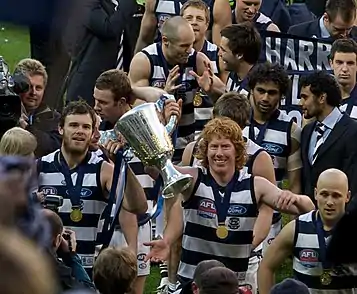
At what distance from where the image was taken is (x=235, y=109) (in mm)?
6273

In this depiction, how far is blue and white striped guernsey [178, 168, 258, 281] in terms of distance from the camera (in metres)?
5.74

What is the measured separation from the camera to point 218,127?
572 cm

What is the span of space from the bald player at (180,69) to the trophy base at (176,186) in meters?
1.96

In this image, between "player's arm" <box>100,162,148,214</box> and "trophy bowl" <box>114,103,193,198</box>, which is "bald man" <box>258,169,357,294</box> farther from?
"player's arm" <box>100,162,148,214</box>

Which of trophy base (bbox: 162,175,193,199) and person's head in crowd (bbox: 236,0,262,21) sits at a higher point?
person's head in crowd (bbox: 236,0,262,21)

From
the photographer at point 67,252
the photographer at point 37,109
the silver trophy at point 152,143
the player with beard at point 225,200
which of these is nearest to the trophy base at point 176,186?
the silver trophy at point 152,143

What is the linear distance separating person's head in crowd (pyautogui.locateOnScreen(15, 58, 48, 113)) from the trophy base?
161 centimetres

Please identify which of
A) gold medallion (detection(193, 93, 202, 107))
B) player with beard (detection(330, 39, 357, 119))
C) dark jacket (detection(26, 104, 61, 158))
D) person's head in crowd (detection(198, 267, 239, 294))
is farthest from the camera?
gold medallion (detection(193, 93, 202, 107))

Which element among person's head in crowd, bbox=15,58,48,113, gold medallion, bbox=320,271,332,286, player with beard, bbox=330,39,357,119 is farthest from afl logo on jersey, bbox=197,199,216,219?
player with beard, bbox=330,39,357,119

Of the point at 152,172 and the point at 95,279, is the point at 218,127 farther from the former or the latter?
the point at 95,279

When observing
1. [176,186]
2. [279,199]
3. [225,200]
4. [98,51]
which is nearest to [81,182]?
[176,186]

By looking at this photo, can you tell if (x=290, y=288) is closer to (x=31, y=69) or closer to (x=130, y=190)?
(x=130, y=190)

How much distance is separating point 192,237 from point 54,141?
4.14 feet

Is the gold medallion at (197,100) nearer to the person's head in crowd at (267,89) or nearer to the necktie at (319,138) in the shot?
the person's head in crowd at (267,89)
